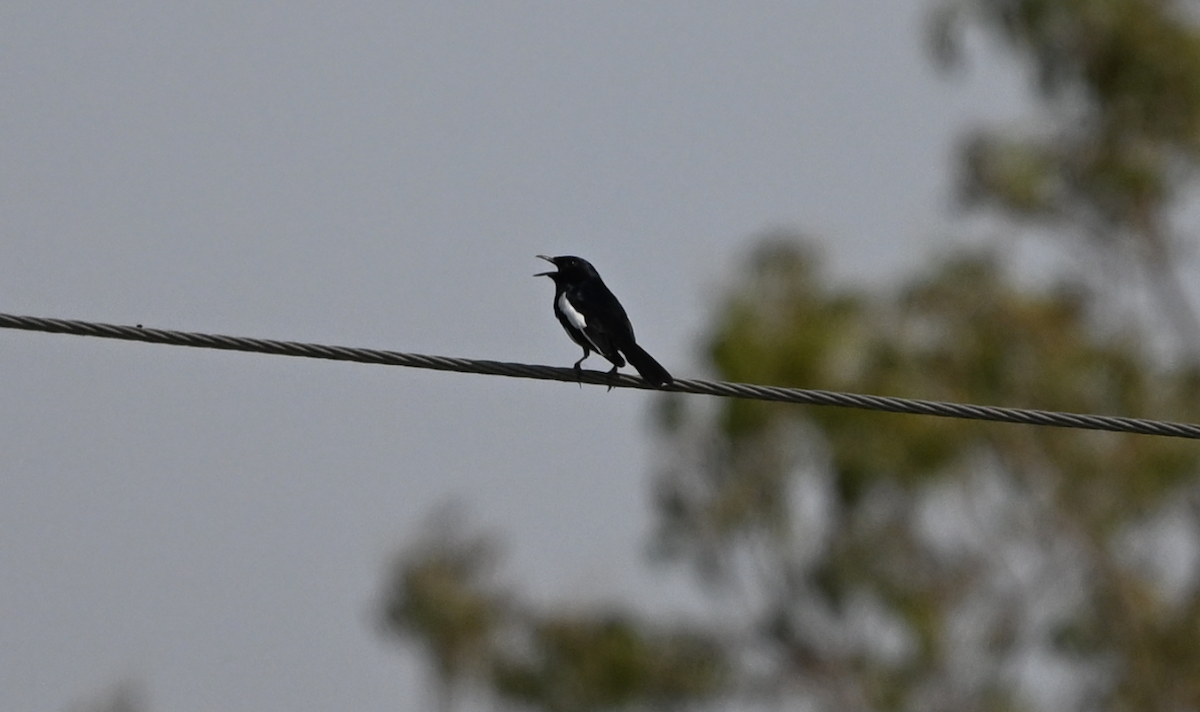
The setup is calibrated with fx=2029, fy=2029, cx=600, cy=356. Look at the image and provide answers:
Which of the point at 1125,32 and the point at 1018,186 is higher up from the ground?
the point at 1125,32

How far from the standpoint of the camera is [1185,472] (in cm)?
2519

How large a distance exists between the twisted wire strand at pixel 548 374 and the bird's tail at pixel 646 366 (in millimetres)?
517

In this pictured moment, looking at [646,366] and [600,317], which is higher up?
[600,317]

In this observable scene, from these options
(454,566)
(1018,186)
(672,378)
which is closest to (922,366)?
(1018,186)

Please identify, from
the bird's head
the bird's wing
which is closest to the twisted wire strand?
the bird's wing

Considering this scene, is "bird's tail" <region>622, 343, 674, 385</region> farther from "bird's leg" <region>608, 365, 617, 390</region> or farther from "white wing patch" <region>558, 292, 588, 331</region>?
"white wing patch" <region>558, 292, 588, 331</region>

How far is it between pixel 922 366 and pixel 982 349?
0.84m

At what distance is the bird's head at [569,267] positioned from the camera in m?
11.5

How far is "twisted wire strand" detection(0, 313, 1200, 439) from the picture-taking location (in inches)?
274

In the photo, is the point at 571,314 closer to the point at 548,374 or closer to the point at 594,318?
the point at 594,318

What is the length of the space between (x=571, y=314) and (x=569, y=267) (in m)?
1.28

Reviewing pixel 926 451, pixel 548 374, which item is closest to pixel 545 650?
pixel 926 451

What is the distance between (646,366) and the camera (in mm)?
8953

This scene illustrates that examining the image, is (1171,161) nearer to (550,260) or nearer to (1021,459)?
(1021,459)
